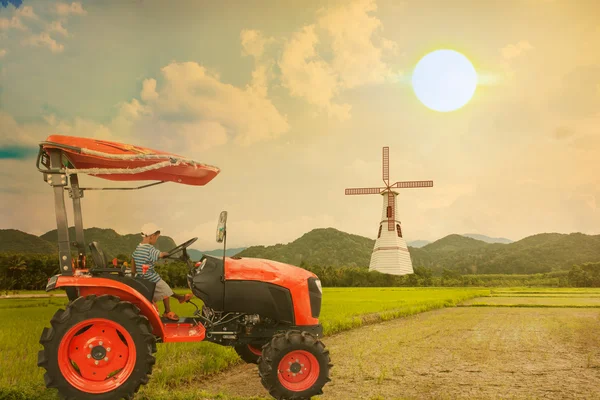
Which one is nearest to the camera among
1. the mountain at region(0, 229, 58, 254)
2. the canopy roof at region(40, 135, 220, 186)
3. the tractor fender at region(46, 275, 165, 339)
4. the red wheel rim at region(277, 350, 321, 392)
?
the tractor fender at region(46, 275, 165, 339)

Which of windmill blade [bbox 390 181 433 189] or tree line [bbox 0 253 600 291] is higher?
windmill blade [bbox 390 181 433 189]

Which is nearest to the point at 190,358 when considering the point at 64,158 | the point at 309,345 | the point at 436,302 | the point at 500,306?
the point at 309,345

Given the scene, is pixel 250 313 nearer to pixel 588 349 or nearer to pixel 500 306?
pixel 588 349

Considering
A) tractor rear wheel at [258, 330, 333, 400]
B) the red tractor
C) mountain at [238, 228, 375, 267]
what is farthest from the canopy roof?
mountain at [238, 228, 375, 267]

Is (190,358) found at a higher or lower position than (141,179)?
lower

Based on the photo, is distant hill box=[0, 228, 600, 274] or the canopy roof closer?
the canopy roof

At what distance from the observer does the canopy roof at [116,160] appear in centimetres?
530

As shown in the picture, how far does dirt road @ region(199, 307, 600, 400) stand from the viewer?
6328 mm

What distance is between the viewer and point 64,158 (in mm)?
5484

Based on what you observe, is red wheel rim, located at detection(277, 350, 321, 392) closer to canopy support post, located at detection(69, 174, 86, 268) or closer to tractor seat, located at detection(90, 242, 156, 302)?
tractor seat, located at detection(90, 242, 156, 302)

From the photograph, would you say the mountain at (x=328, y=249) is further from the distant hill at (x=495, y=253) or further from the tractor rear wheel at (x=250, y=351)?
the tractor rear wheel at (x=250, y=351)

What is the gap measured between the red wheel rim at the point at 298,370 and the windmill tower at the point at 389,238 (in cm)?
5903

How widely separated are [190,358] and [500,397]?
4.48 m

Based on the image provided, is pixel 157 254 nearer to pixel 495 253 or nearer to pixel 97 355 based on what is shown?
pixel 97 355
